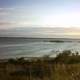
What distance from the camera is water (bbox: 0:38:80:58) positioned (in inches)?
123

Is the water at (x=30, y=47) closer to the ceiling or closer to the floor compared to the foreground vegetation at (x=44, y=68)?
closer to the ceiling

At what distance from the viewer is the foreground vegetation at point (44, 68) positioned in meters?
3.17

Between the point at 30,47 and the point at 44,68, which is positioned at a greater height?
the point at 30,47

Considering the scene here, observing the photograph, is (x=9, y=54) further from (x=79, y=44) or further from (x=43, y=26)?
(x=79, y=44)

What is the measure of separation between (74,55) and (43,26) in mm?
507

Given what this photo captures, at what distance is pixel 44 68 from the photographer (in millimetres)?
3252

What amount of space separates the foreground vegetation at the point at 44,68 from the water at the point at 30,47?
0.19 feet

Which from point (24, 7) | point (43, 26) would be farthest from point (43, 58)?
point (24, 7)

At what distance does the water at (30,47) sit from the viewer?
3.13 metres

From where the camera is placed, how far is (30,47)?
3.21 meters

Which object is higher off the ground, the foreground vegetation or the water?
the water

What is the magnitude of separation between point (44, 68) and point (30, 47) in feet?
0.97

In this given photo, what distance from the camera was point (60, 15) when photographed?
3.36m

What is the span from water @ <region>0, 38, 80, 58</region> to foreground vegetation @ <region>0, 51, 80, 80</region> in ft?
0.19
